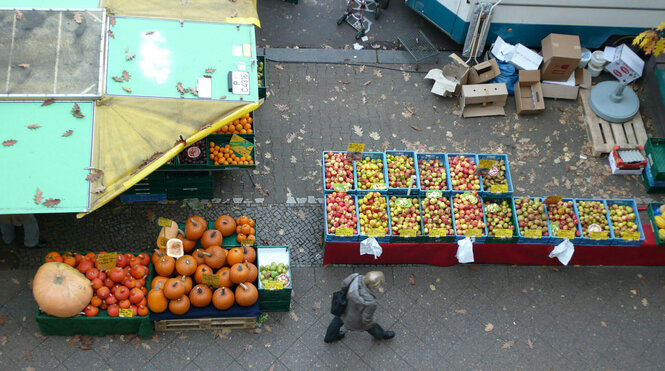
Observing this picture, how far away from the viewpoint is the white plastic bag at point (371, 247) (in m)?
9.27

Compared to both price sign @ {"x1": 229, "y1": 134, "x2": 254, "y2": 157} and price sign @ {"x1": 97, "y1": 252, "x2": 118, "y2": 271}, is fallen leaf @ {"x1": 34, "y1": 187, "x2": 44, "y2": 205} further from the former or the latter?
price sign @ {"x1": 229, "y1": 134, "x2": 254, "y2": 157}

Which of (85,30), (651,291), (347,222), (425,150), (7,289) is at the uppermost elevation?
(85,30)

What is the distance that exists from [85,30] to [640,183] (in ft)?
32.5

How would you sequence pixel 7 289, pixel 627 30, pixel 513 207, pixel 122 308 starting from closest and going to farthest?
pixel 122 308, pixel 7 289, pixel 513 207, pixel 627 30

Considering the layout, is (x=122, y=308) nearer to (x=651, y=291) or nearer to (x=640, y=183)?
(x=651, y=291)

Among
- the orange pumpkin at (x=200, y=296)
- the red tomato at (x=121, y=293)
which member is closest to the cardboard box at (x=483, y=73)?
the orange pumpkin at (x=200, y=296)

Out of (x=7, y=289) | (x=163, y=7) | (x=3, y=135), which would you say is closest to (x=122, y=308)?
(x=7, y=289)

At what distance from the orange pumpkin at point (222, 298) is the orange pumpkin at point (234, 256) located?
500 mm

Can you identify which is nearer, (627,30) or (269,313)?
(269,313)

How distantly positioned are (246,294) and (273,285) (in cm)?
41

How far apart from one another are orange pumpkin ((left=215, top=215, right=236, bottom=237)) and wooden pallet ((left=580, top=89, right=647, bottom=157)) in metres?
7.01

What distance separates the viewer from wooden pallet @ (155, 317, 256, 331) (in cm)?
878

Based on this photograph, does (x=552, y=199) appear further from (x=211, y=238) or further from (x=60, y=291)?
(x=60, y=291)

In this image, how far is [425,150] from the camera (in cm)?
1142
